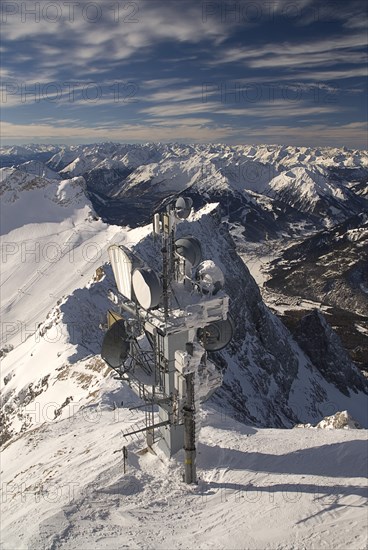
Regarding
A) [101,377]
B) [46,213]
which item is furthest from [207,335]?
[46,213]

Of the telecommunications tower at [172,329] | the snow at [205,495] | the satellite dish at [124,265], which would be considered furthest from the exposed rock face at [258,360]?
the satellite dish at [124,265]

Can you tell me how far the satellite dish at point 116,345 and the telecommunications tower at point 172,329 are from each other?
4 cm

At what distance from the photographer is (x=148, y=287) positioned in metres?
14.4

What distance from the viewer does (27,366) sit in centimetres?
3984

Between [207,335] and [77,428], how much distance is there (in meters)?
10.2

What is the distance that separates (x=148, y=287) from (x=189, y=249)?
11.0 feet

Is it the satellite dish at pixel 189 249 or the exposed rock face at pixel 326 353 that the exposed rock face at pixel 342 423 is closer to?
the satellite dish at pixel 189 249

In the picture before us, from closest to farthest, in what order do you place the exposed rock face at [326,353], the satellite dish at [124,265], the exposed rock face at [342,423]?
the satellite dish at [124,265] < the exposed rock face at [342,423] < the exposed rock face at [326,353]

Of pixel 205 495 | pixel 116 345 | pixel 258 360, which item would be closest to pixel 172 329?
pixel 116 345

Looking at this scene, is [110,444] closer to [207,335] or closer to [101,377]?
[207,335]

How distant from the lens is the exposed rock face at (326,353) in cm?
6862

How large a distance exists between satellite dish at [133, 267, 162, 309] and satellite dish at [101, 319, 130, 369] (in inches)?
87.2

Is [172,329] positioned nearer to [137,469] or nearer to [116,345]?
[116,345]

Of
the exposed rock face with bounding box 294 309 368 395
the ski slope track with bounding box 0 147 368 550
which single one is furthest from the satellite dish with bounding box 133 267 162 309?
the exposed rock face with bounding box 294 309 368 395
